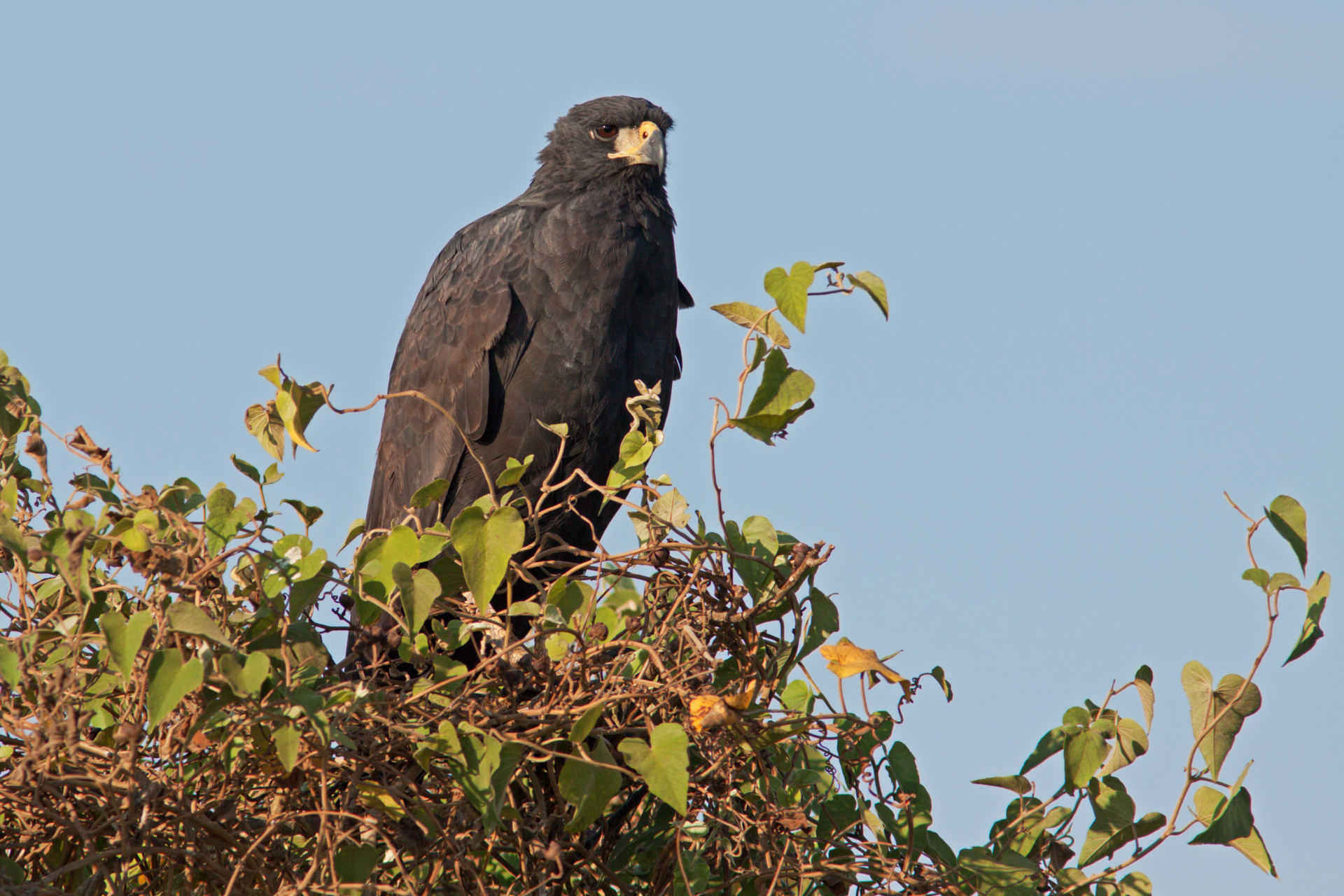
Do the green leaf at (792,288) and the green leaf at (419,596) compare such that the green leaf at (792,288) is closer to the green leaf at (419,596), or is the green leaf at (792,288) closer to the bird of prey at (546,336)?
the green leaf at (419,596)

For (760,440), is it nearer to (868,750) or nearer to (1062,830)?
(868,750)

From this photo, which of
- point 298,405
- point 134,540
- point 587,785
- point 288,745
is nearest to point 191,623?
point 288,745

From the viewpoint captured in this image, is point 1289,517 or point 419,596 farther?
point 1289,517

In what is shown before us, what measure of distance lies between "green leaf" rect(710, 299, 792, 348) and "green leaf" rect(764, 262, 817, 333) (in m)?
0.09

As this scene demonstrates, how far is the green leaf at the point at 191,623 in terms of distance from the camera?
5.52 feet

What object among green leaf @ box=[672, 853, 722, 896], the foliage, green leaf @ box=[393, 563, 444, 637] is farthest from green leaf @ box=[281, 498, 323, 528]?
green leaf @ box=[672, 853, 722, 896]

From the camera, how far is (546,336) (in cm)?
475

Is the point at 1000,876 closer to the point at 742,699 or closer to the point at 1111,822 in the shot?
the point at 1111,822

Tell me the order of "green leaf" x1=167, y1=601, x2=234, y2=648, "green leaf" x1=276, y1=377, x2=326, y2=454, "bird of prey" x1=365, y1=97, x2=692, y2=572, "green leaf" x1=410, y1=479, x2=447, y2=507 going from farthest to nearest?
"bird of prey" x1=365, y1=97, x2=692, y2=572 < "green leaf" x1=410, y1=479, x2=447, y2=507 < "green leaf" x1=276, y1=377, x2=326, y2=454 < "green leaf" x1=167, y1=601, x2=234, y2=648

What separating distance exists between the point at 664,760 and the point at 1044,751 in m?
0.97

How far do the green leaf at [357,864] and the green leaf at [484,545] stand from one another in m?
0.49

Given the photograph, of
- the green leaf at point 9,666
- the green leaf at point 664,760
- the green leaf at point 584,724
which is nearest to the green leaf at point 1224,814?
the green leaf at point 664,760

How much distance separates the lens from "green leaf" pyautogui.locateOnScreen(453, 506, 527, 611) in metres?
2.02

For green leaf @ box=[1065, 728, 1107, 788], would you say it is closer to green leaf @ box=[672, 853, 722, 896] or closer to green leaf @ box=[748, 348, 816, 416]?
green leaf @ box=[672, 853, 722, 896]
